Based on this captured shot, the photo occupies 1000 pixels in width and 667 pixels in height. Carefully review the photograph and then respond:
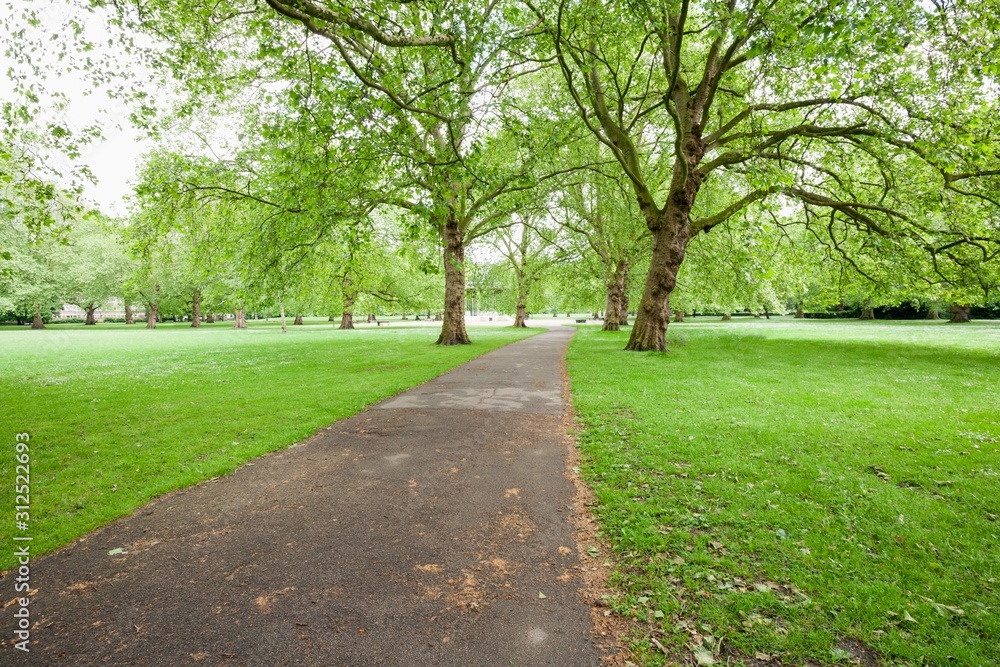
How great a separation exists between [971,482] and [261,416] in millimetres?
10682

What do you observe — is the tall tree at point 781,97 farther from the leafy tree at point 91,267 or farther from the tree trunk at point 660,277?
the leafy tree at point 91,267

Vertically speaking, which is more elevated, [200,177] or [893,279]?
[200,177]

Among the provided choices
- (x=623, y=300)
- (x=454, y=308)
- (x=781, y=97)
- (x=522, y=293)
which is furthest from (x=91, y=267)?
(x=781, y=97)

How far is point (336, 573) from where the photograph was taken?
347cm

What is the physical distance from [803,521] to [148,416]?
1057cm

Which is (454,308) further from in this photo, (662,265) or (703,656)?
(703,656)

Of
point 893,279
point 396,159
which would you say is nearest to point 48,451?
point 396,159

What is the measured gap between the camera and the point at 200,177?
46.7ft

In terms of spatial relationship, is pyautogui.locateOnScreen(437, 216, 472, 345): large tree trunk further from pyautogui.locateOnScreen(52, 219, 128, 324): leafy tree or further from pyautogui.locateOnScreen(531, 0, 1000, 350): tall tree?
pyautogui.locateOnScreen(52, 219, 128, 324): leafy tree

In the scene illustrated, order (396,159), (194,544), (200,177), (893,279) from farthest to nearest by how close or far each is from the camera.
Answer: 1. (893,279)
2. (200,177)
3. (396,159)
4. (194,544)

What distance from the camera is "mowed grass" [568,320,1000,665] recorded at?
2.84m

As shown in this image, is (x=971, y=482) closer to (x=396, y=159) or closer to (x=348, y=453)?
(x=348, y=453)

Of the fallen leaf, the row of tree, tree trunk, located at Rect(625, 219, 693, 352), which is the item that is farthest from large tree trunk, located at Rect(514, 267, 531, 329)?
the fallen leaf

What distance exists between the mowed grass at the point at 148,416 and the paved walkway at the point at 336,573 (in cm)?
62
